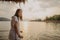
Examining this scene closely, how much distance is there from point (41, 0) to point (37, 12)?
0.50ft

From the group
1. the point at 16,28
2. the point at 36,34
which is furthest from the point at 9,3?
the point at 36,34

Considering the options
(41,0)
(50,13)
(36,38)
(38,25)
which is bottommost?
(36,38)

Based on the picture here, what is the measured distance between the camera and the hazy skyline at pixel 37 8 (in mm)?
2240

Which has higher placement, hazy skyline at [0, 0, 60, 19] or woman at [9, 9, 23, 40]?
hazy skyline at [0, 0, 60, 19]

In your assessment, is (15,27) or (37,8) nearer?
(15,27)

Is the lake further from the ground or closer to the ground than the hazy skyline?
closer to the ground

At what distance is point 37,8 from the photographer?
227 centimetres

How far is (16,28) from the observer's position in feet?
7.05

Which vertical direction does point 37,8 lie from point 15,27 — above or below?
above

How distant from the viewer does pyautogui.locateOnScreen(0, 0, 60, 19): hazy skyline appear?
7.35 feet

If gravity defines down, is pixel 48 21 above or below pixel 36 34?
above

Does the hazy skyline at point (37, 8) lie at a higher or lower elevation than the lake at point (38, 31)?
higher

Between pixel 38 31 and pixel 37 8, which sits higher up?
pixel 37 8

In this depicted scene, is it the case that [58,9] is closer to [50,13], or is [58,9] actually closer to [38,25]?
[50,13]
